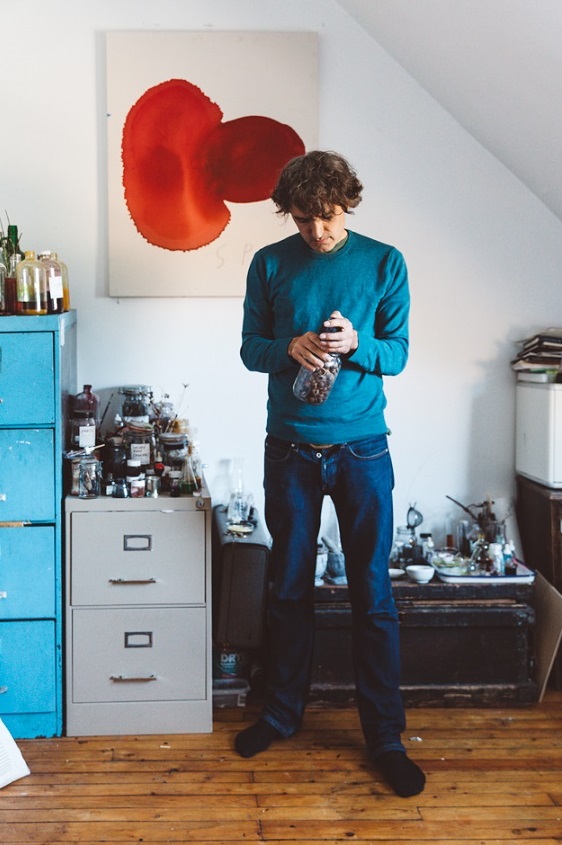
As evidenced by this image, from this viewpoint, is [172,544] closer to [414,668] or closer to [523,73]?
[414,668]

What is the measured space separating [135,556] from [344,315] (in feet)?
3.12

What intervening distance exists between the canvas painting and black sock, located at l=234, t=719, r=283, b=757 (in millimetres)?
1426

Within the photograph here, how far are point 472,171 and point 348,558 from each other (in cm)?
153

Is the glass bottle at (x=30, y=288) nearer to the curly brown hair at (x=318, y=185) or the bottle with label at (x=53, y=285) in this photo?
the bottle with label at (x=53, y=285)

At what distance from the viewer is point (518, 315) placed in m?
3.45

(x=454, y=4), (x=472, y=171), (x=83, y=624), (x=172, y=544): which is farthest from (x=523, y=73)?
(x=83, y=624)

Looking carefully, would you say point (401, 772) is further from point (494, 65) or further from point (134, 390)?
point (494, 65)

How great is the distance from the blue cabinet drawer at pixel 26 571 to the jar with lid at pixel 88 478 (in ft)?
0.45

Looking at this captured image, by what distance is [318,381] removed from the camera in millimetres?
2373

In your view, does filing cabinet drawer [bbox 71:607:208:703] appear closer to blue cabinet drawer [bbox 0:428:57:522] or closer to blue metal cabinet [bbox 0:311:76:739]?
blue metal cabinet [bbox 0:311:76:739]

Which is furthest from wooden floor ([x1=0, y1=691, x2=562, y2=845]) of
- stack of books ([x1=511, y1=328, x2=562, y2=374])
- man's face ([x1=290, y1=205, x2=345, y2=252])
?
man's face ([x1=290, y1=205, x2=345, y2=252])

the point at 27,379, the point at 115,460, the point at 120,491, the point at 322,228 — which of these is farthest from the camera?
the point at 115,460

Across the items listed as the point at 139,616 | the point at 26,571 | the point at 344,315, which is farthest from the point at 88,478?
the point at 344,315

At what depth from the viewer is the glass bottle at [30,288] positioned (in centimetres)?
281
